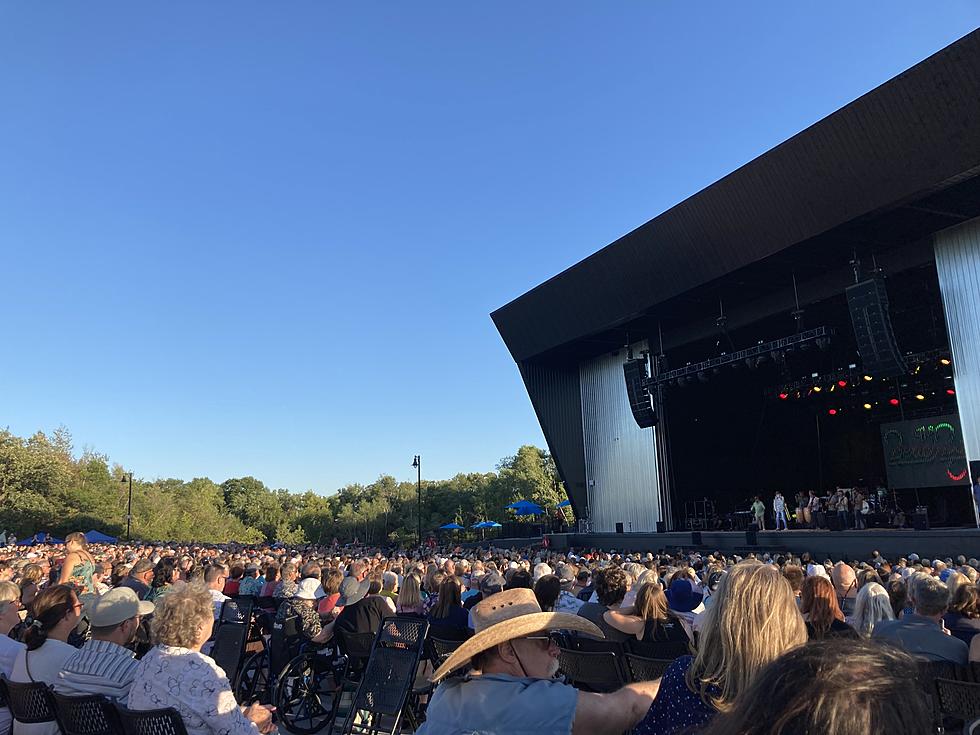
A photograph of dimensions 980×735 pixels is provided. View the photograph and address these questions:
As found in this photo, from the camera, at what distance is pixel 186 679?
3170mm

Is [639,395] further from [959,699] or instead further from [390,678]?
[959,699]

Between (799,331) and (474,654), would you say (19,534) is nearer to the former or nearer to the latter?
(799,331)

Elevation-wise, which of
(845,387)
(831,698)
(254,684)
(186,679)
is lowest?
(254,684)

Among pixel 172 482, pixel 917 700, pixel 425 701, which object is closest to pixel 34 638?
pixel 425 701

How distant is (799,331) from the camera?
18.0m

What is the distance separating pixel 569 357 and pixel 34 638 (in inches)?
950

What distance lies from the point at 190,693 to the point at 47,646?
1217 millimetres

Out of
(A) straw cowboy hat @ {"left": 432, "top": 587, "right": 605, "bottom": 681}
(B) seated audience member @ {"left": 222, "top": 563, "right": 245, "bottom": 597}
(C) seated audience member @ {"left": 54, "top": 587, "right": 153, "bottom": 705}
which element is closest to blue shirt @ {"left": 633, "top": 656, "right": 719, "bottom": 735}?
(A) straw cowboy hat @ {"left": 432, "top": 587, "right": 605, "bottom": 681}

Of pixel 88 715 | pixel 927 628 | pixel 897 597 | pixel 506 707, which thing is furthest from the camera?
pixel 897 597

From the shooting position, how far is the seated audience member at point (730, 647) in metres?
2.17

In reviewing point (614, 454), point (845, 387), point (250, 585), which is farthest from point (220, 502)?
point (250, 585)

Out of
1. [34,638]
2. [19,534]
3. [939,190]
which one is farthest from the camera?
[19,534]

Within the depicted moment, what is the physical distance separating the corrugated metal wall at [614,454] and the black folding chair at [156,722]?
22.5m

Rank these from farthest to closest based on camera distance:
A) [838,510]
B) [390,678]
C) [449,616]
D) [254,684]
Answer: [838,510], [254,684], [449,616], [390,678]
